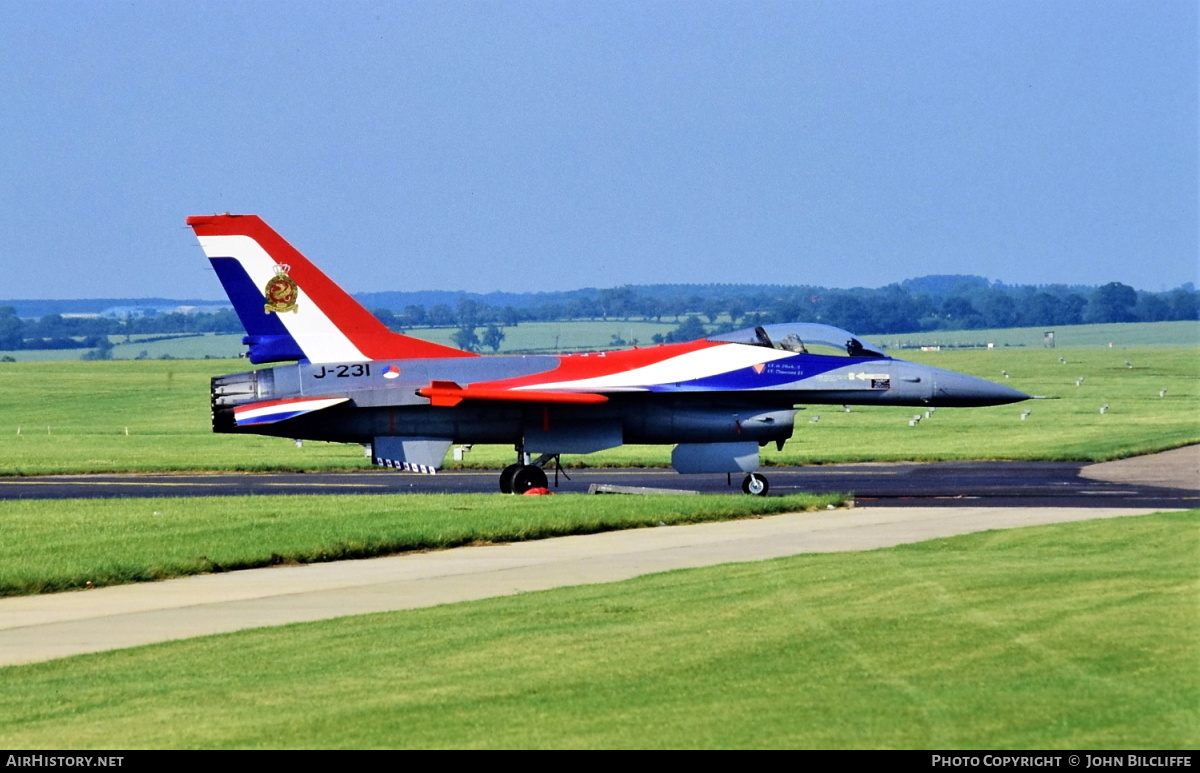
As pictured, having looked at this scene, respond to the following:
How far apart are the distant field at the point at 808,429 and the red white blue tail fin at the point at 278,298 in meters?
8.71

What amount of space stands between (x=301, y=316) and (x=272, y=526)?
288 inches

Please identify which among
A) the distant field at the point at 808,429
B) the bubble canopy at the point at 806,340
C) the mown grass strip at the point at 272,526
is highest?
the bubble canopy at the point at 806,340

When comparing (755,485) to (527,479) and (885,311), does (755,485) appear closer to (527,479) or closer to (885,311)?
(527,479)

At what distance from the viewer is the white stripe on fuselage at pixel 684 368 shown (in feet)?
86.5

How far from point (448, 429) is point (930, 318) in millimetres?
137151

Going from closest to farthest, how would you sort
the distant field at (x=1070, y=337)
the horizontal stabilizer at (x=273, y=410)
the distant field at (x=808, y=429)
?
the horizontal stabilizer at (x=273, y=410)
the distant field at (x=808, y=429)
the distant field at (x=1070, y=337)

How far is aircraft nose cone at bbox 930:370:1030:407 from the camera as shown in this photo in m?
26.8

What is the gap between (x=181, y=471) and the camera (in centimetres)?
3456

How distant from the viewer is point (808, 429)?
46.6 m

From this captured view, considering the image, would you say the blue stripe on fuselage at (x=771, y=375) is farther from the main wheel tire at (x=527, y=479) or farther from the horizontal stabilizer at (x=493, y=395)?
the main wheel tire at (x=527, y=479)

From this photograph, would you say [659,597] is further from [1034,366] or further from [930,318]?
[930,318]

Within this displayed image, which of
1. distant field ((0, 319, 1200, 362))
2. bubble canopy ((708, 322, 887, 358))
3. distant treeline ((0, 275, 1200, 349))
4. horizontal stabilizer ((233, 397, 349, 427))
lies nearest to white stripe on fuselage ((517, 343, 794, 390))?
bubble canopy ((708, 322, 887, 358))

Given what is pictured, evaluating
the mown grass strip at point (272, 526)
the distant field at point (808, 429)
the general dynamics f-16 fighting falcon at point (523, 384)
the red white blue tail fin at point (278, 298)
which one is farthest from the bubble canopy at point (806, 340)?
the distant field at point (808, 429)

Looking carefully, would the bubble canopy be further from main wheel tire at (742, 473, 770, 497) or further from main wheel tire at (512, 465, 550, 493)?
main wheel tire at (512, 465, 550, 493)
